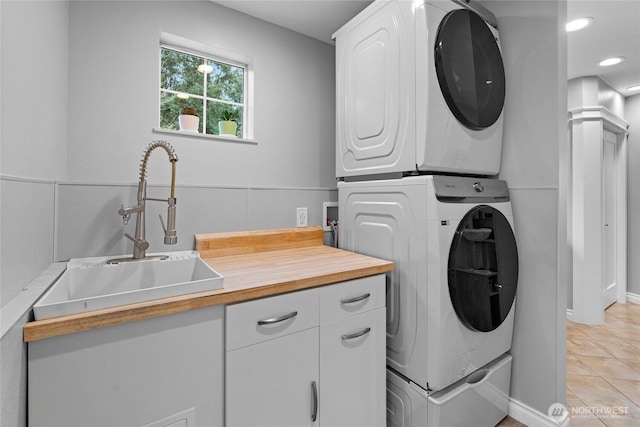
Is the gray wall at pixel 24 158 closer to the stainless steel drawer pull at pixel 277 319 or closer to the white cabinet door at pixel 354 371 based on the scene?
the stainless steel drawer pull at pixel 277 319

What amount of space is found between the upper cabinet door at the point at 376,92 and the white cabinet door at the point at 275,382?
964 millimetres

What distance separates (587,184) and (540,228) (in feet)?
7.48

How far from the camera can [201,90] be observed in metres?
1.95

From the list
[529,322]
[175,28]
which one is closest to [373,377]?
[529,322]

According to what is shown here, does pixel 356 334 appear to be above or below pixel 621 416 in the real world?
above

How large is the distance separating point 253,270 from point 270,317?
11.8 inches

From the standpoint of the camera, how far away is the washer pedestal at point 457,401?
1.41m

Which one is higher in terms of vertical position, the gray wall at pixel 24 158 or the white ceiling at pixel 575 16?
the white ceiling at pixel 575 16

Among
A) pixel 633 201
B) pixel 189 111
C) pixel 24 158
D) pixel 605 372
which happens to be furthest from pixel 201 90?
pixel 633 201

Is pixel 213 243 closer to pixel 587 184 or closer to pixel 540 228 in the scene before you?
pixel 540 228

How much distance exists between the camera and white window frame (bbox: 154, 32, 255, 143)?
5.81 ft

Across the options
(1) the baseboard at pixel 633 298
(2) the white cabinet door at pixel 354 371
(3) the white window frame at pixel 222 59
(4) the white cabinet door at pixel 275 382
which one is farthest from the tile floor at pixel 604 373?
(3) the white window frame at pixel 222 59

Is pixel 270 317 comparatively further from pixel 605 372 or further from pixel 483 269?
pixel 605 372

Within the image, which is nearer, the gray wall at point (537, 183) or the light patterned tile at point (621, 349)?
the gray wall at point (537, 183)
